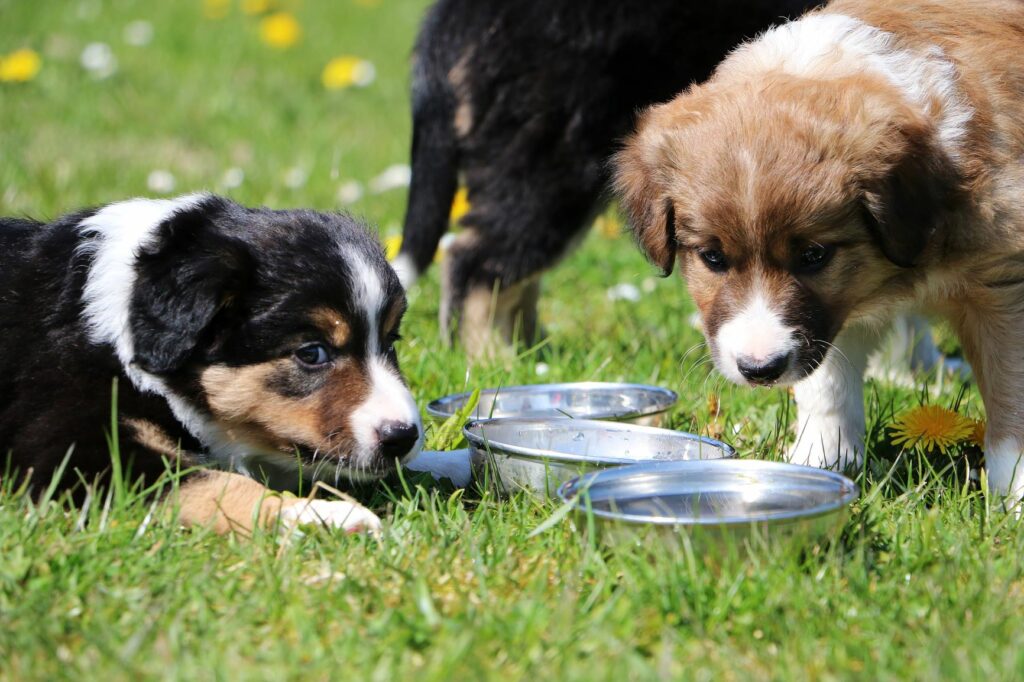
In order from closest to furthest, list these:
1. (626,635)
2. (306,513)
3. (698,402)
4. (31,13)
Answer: (626,635) → (306,513) → (698,402) → (31,13)

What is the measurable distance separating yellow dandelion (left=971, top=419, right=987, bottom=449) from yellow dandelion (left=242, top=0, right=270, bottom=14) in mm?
7300

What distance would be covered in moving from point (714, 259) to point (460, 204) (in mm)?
1979

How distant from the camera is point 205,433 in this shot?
2738mm

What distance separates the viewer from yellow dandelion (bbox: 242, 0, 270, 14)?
920 centimetres

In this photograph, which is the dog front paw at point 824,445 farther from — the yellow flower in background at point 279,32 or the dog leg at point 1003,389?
the yellow flower in background at point 279,32

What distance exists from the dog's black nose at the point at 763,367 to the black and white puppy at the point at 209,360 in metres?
0.76

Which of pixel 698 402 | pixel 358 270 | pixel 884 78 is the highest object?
pixel 884 78

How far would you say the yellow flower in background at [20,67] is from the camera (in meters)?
7.21

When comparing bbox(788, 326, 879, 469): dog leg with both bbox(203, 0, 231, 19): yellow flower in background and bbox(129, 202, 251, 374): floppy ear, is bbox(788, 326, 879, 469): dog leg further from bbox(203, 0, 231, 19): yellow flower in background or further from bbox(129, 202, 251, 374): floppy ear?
bbox(203, 0, 231, 19): yellow flower in background

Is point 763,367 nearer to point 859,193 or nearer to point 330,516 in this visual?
point 859,193

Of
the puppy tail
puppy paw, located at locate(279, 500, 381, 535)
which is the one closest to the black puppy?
the puppy tail

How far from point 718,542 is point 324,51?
7829 millimetres

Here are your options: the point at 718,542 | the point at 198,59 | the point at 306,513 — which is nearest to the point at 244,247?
the point at 306,513

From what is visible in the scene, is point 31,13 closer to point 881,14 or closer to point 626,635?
point 881,14
